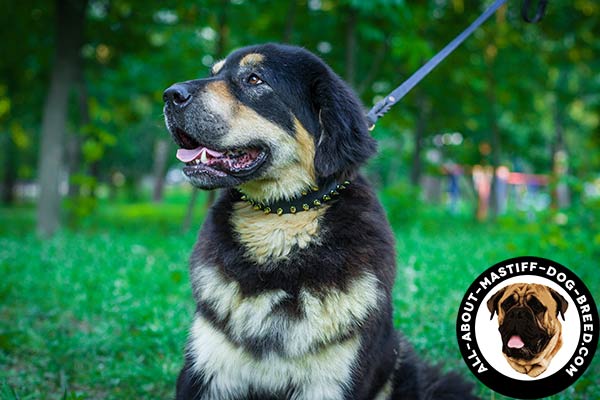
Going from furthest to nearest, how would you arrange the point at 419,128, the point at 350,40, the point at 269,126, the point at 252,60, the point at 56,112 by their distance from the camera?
the point at 419,128
the point at 350,40
the point at 56,112
the point at 252,60
the point at 269,126

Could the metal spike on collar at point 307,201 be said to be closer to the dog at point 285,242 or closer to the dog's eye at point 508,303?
the dog at point 285,242

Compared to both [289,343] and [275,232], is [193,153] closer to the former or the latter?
[275,232]

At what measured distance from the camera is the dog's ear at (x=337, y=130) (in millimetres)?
2936

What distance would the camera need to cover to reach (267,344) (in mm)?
2729

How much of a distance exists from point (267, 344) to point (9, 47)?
11.9 metres

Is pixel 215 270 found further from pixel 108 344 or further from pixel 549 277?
pixel 108 344

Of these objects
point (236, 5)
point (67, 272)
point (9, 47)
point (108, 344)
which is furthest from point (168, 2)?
point (108, 344)

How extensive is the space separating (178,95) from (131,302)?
11.0 ft

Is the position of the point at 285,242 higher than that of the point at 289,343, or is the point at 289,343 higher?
the point at 285,242

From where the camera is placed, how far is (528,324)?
2990 millimetres

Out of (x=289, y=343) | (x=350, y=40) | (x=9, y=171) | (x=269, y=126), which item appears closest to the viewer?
(x=289, y=343)

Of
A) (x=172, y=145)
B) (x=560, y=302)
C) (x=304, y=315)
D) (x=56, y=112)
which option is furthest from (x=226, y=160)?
(x=56, y=112)
